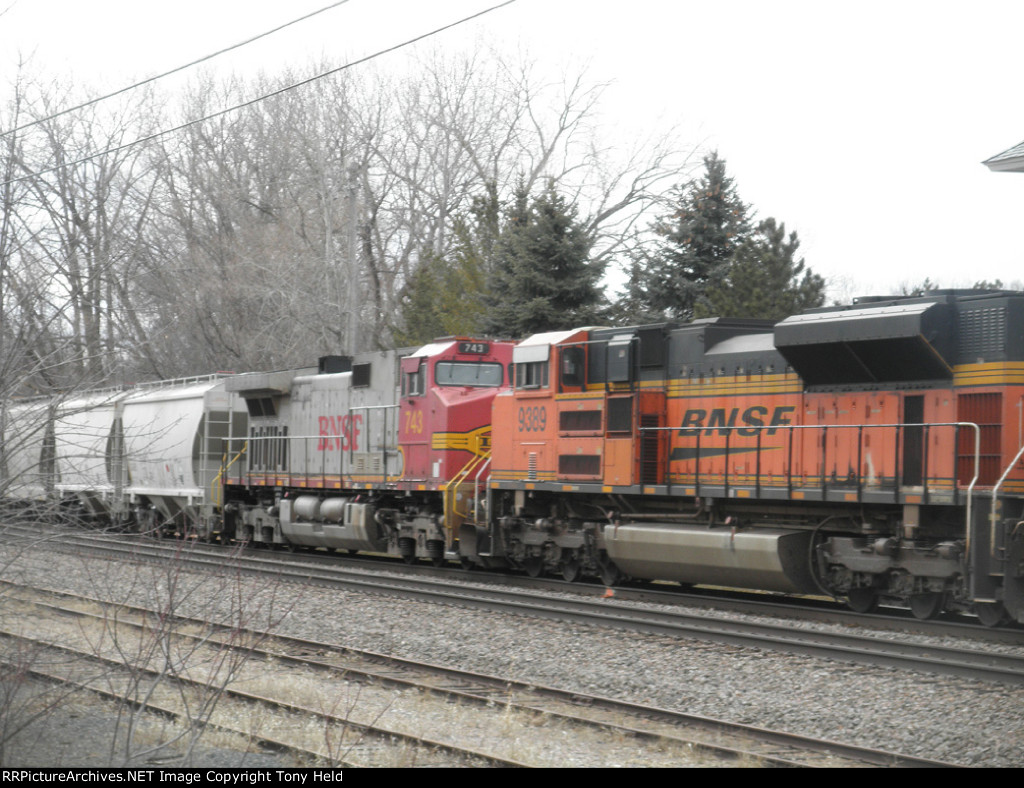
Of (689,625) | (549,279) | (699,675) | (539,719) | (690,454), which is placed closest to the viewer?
(539,719)

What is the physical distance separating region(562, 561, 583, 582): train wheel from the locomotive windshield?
11.9ft

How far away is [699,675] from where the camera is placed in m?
9.29

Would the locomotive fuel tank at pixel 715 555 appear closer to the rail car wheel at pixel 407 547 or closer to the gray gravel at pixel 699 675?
the gray gravel at pixel 699 675

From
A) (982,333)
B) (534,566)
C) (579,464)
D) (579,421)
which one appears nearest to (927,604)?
(982,333)

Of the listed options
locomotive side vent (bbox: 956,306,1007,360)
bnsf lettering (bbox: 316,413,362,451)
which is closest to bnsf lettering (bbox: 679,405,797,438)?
locomotive side vent (bbox: 956,306,1007,360)

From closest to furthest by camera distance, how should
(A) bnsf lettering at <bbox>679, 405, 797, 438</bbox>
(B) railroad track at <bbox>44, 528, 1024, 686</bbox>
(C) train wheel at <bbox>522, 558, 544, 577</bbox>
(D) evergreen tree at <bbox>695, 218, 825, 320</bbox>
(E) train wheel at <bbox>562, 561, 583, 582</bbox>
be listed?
(B) railroad track at <bbox>44, 528, 1024, 686</bbox> < (A) bnsf lettering at <bbox>679, 405, 797, 438</bbox> < (E) train wheel at <bbox>562, 561, 583, 582</bbox> < (C) train wheel at <bbox>522, 558, 544, 577</bbox> < (D) evergreen tree at <bbox>695, 218, 825, 320</bbox>

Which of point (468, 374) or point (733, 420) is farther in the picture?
point (468, 374)

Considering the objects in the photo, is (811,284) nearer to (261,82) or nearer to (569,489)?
(569,489)

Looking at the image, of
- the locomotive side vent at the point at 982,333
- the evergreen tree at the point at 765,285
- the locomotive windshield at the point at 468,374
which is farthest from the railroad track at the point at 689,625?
the evergreen tree at the point at 765,285

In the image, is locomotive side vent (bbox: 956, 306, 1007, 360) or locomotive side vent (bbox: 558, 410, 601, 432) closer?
locomotive side vent (bbox: 956, 306, 1007, 360)

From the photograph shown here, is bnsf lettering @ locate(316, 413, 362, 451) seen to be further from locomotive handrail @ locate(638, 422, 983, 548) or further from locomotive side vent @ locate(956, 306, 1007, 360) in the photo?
locomotive side vent @ locate(956, 306, 1007, 360)

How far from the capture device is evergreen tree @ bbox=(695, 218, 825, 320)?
22.3 m

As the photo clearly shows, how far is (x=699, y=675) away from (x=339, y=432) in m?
11.9

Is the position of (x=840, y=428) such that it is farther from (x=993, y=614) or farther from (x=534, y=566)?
(x=534, y=566)
